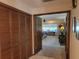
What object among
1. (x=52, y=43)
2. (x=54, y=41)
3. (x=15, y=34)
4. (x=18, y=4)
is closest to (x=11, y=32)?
(x=15, y=34)

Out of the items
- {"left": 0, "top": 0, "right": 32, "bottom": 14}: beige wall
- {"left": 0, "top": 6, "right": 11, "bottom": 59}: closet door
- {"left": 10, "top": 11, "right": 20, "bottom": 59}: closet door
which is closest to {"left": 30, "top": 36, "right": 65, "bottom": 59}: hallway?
{"left": 10, "top": 11, "right": 20, "bottom": 59}: closet door

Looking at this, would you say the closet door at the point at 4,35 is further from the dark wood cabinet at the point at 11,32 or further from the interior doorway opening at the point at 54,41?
the interior doorway opening at the point at 54,41

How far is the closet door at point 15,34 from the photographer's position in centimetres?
272

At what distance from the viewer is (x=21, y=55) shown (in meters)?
3.27

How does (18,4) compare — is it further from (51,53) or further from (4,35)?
(51,53)

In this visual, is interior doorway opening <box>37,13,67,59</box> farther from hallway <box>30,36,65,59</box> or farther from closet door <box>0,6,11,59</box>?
closet door <box>0,6,11,59</box>

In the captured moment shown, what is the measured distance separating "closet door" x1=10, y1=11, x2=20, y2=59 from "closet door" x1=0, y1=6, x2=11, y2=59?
0.20 metres

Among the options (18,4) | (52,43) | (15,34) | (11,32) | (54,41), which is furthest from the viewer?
(54,41)

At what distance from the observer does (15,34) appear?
2.88m

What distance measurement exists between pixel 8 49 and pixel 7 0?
147cm

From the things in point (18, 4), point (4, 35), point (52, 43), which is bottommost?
point (52, 43)

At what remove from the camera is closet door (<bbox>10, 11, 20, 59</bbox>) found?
2.72 meters

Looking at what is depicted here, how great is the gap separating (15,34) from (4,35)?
1.83 ft

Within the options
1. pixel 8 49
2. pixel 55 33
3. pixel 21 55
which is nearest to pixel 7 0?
pixel 8 49
